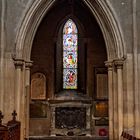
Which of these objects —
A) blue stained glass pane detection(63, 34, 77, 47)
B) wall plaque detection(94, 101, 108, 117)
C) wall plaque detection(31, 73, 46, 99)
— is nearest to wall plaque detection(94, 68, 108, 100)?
wall plaque detection(94, 101, 108, 117)

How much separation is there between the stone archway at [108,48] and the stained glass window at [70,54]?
12.3 feet

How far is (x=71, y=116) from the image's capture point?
13695 millimetres

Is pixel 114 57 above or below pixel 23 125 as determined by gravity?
above

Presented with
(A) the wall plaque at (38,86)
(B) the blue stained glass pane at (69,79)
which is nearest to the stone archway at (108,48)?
(A) the wall plaque at (38,86)

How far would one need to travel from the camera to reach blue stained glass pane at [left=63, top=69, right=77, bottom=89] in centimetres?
1435

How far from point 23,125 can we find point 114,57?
3.67 meters

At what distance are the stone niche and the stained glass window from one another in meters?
0.95

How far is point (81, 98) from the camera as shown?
1380 cm

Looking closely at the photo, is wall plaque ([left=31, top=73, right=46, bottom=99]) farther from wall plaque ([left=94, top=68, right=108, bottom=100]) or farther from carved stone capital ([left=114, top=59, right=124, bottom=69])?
carved stone capital ([left=114, top=59, right=124, bottom=69])

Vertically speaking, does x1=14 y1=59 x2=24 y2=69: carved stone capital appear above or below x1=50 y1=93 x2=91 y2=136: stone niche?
above

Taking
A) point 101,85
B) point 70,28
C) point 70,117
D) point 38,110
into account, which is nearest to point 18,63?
point 38,110

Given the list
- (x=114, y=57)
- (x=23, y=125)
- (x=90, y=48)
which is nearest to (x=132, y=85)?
(x=114, y=57)

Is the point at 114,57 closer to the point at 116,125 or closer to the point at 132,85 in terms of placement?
the point at 132,85

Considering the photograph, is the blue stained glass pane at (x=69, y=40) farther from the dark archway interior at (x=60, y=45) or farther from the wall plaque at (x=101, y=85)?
the wall plaque at (x=101, y=85)
